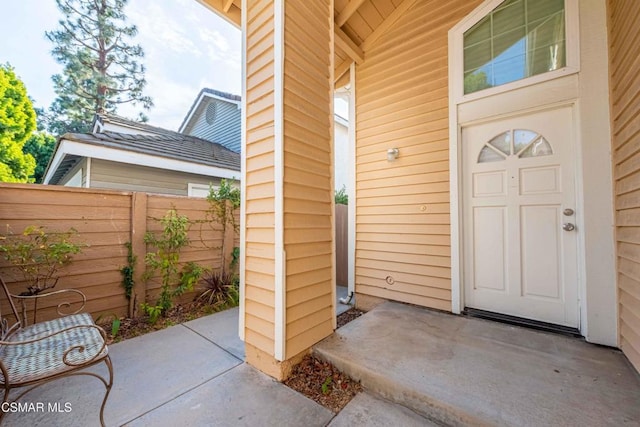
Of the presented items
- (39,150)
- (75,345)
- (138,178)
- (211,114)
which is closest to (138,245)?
(75,345)

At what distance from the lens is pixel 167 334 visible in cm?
252

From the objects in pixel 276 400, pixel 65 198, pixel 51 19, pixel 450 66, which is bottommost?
pixel 276 400

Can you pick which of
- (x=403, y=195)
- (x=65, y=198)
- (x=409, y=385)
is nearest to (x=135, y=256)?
(x=65, y=198)

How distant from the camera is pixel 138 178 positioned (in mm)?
4805

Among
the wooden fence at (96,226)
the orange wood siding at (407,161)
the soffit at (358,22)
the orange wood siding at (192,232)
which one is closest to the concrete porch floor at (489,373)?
the orange wood siding at (407,161)

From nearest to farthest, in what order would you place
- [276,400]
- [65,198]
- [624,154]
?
Result: [276,400] → [624,154] → [65,198]

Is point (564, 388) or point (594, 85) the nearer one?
point (564, 388)

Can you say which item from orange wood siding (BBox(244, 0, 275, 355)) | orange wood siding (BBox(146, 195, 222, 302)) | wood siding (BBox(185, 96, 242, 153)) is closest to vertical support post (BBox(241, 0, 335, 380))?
orange wood siding (BBox(244, 0, 275, 355))

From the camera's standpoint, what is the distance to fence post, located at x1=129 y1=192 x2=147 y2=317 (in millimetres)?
2803

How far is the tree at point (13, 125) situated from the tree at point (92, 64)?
2.39 metres

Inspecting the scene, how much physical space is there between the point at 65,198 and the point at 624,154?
455 centimetres

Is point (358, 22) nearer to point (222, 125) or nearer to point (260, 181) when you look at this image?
point (260, 181)

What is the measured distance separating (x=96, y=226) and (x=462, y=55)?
4140mm

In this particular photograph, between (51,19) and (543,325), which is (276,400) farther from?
(51,19)
